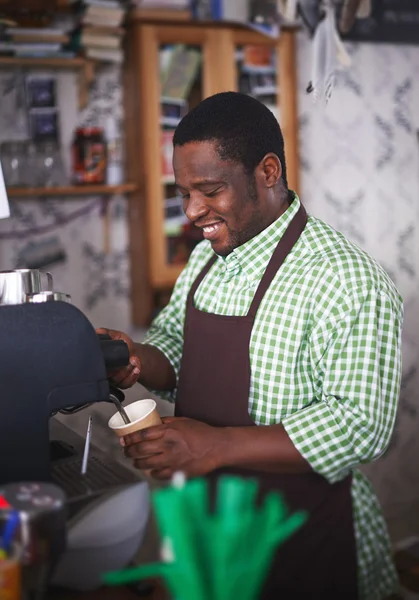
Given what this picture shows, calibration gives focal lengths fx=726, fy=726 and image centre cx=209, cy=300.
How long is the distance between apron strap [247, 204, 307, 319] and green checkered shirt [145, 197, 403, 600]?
14 mm

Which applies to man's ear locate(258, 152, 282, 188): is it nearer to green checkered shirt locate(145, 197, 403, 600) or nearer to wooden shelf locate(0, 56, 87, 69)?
green checkered shirt locate(145, 197, 403, 600)

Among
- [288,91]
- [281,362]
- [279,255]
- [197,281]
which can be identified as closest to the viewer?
[281,362]

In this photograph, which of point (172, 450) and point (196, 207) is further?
point (196, 207)

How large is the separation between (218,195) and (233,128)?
0.51 ft

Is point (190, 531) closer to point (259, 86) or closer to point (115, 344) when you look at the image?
point (115, 344)

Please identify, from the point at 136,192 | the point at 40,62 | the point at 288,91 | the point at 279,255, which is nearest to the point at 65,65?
the point at 40,62

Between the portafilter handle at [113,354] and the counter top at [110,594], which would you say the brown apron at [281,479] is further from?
the portafilter handle at [113,354]

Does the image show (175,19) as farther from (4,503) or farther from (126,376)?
(4,503)

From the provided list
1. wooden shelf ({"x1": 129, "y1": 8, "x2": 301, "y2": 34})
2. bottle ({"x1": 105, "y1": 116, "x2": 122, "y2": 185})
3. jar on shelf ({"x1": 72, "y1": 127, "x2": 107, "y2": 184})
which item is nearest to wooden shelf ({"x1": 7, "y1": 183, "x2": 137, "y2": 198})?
jar on shelf ({"x1": 72, "y1": 127, "x2": 107, "y2": 184})

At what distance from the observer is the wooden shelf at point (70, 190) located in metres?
3.16

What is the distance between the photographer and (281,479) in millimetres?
1515

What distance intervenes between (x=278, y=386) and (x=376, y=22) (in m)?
2.87

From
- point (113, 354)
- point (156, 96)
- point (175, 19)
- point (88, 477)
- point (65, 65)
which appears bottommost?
point (88, 477)

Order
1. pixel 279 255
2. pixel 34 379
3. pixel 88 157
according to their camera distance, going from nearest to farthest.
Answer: pixel 34 379
pixel 279 255
pixel 88 157
